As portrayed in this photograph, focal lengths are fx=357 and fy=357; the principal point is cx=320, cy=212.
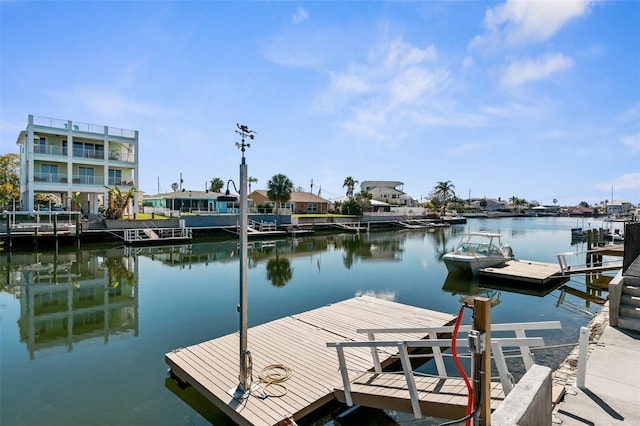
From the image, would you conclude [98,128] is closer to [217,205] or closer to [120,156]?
[120,156]

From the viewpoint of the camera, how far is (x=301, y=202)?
215 feet

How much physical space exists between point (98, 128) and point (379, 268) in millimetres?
33644

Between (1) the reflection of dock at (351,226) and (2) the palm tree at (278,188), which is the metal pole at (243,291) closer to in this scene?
(1) the reflection of dock at (351,226)

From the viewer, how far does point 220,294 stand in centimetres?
1443

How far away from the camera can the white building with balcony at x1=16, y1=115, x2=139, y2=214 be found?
34.4m

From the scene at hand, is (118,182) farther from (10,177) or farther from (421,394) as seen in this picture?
(421,394)

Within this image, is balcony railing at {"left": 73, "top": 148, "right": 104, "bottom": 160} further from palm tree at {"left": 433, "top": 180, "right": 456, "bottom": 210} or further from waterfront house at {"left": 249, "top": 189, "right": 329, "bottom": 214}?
palm tree at {"left": 433, "top": 180, "right": 456, "bottom": 210}

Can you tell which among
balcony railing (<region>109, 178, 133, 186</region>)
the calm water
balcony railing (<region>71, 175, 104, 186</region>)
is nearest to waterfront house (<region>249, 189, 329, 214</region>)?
balcony railing (<region>109, 178, 133, 186</region>)

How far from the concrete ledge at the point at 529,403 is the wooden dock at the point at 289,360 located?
3.13 metres

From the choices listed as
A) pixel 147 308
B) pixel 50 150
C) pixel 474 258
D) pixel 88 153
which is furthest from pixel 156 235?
pixel 474 258

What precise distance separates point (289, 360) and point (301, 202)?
193 feet

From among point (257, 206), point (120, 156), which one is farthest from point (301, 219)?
point (120, 156)

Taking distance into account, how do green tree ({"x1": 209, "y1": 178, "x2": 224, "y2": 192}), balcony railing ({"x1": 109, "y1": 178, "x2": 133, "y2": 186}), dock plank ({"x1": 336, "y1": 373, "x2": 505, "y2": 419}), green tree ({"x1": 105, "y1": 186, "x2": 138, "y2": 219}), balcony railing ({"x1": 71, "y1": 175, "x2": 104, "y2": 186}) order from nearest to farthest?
dock plank ({"x1": 336, "y1": 373, "x2": 505, "y2": 419}) < green tree ({"x1": 105, "y1": 186, "x2": 138, "y2": 219}) < balcony railing ({"x1": 71, "y1": 175, "x2": 104, "y2": 186}) < balcony railing ({"x1": 109, "y1": 178, "x2": 133, "y2": 186}) < green tree ({"x1": 209, "y1": 178, "x2": 224, "y2": 192})

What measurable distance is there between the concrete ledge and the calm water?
475 cm
